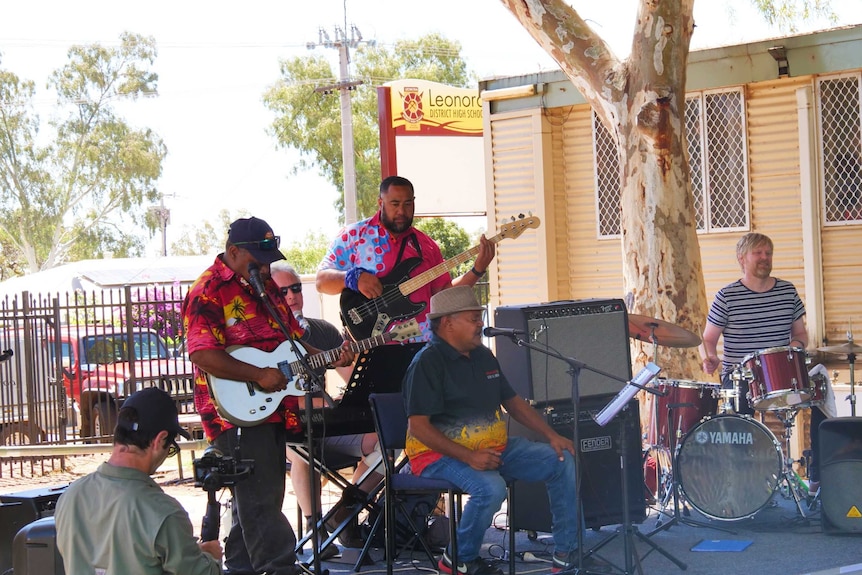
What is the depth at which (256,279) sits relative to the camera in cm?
497

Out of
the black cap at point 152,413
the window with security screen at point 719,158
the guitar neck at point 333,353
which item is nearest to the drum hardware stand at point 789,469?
the guitar neck at point 333,353

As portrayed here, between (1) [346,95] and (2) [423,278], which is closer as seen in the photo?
(2) [423,278]

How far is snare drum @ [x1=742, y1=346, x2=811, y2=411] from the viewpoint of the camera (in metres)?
6.62

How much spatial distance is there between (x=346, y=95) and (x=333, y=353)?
23995 millimetres

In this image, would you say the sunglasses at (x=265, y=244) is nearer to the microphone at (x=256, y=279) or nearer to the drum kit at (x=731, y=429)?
the microphone at (x=256, y=279)

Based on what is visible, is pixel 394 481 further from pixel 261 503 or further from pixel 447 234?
pixel 447 234

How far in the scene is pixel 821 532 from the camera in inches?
258

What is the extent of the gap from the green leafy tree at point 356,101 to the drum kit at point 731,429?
34492 millimetres

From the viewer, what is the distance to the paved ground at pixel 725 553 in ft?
19.6

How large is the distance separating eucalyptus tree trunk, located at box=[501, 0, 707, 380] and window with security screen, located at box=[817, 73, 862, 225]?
2.11 m

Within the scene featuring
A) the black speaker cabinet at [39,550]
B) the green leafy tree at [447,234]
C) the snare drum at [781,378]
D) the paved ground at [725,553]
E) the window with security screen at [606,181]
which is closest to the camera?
the black speaker cabinet at [39,550]

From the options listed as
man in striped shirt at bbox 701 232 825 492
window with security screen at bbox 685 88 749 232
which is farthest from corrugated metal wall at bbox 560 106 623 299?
man in striped shirt at bbox 701 232 825 492

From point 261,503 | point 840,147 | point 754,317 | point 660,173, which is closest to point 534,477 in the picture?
point 261,503

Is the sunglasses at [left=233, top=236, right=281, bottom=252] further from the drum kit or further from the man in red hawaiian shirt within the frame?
the drum kit
